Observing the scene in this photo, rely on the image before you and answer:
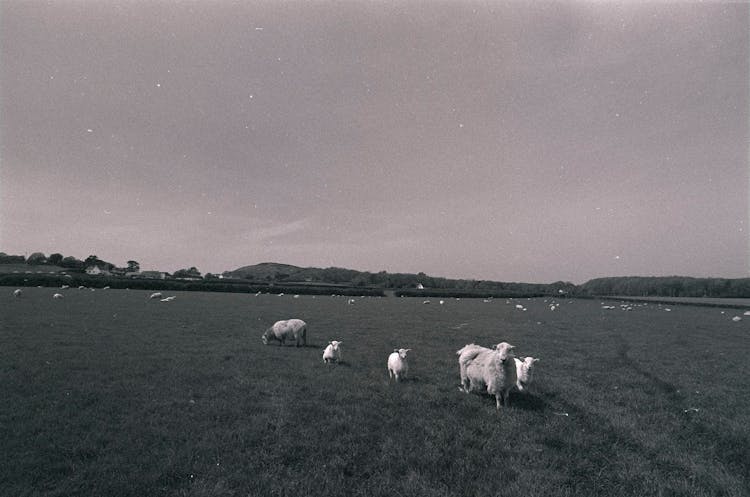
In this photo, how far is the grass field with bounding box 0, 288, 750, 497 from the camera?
568cm

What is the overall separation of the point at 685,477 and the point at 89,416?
469 inches

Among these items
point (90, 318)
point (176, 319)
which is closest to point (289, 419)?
point (176, 319)

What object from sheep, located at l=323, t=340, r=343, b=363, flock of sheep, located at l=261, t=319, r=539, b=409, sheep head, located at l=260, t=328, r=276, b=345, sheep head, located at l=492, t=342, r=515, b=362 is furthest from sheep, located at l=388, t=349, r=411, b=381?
sheep head, located at l=260, t=328, r=276, b=345

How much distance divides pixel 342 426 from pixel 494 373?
454 centimetres

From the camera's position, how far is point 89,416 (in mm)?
7746

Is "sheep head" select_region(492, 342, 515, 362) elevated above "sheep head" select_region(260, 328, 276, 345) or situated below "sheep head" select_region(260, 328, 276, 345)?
above

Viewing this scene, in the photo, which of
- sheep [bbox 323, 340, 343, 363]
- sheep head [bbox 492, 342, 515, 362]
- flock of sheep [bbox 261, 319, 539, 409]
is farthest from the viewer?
sheep [bbox 323, 340, 343, 363]

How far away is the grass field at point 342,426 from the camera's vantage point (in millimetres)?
5676

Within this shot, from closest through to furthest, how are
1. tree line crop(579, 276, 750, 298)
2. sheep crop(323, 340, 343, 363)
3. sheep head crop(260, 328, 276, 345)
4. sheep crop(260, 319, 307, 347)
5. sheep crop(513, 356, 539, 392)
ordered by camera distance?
sheep crop(513, 356, 539, 392)
sheep crop(323, 340, 343, 363)
sheep crop(260, 319, 307, 347)
sheep head crop(260, 328, 276, 345)
tree line crop(579, 276, 750, 298)

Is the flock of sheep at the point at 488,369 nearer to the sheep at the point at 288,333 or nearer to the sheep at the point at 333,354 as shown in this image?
the sheep at the point at 333,354

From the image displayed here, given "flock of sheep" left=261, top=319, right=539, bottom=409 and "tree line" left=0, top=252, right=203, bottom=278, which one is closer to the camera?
"flock of sheep" left=261, top=319, right=539, bottom=409

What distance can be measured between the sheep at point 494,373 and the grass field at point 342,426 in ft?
2.03

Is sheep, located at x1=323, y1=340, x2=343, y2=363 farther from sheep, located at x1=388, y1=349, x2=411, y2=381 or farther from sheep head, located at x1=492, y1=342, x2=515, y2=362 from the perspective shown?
sheep head, located at x1=492, y1=342, x2=515, y2=362

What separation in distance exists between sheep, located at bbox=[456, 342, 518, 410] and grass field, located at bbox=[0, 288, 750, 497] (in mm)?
620
